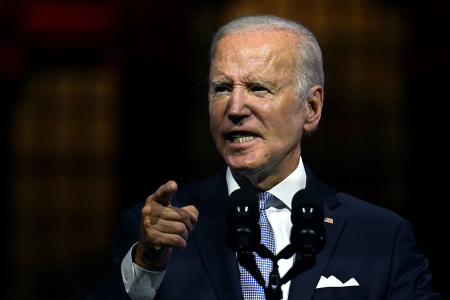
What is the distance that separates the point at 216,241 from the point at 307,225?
0.48m

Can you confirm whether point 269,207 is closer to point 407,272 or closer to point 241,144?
point 241,144

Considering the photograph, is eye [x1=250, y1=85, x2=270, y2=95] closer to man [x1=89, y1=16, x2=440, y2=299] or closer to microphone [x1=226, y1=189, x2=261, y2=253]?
man [x1=89, y1=16, x2=440, y2=299]

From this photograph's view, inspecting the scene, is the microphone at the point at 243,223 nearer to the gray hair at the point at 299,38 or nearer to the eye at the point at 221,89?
the eye at the point at 221,89

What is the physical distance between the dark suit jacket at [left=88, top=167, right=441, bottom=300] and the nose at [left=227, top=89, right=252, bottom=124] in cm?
26

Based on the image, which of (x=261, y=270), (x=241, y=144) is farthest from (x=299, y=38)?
(x=261, y=270)

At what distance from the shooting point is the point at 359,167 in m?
4.11

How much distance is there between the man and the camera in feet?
6.70

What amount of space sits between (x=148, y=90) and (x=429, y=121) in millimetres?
1399

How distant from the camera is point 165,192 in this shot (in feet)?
5.80

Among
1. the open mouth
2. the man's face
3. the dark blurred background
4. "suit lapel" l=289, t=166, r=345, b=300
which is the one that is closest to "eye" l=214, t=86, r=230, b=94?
the man's face

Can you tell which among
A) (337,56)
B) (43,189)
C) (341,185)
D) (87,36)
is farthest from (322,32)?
(43,189)

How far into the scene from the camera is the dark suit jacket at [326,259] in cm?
203

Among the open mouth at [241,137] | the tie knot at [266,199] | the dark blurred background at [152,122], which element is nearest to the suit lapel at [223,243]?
the tie knot at [266,199]

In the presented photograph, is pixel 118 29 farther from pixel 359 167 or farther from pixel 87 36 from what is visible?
pixel 359 167
